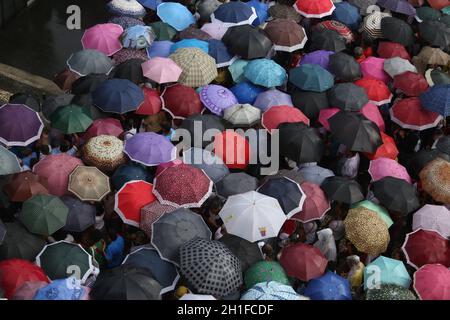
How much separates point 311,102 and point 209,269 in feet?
15.3

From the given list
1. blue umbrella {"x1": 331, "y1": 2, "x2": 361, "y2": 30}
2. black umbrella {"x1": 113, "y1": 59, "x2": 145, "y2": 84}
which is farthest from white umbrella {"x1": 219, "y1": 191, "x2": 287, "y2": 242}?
blue umbrella {"x1": 331, "y1": 2, "x2": 361, "y2": 30}

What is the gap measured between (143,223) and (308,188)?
A: 251 cm

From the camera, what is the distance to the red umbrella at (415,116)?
10.6 meters

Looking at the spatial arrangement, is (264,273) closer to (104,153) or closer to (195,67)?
(104,153)

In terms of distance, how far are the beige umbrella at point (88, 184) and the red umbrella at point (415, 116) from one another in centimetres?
549

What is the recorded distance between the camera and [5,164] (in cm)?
851

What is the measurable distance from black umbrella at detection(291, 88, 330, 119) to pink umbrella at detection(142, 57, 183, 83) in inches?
87.6

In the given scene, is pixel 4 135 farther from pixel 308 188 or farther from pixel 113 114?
pixel 308 188

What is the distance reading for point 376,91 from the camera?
11125mm

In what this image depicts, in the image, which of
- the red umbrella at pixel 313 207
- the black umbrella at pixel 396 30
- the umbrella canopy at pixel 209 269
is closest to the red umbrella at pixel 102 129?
the umbrella canopy at pixel 209 269

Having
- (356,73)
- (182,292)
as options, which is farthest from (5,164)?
(356,73)

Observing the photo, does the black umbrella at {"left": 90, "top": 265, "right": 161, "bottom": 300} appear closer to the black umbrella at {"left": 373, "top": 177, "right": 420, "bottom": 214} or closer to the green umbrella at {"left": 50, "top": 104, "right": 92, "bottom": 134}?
the green umbrella at {"left": 50, "top": 104, "right": 92, "bottom": 134}

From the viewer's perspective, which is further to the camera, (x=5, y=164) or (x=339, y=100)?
(x=339, y=100)
